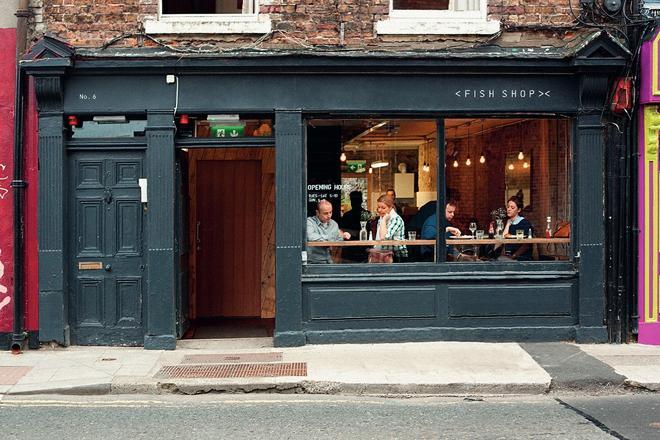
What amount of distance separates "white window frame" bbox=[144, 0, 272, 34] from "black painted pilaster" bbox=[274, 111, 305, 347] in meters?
1.17

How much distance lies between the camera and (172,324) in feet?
33.9

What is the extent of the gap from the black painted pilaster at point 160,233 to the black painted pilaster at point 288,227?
1367 millimetres

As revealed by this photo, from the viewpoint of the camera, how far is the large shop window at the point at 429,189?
10570 millimetres

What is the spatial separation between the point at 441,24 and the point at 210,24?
3.02 m

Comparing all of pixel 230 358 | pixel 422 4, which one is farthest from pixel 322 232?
pixel 422 4

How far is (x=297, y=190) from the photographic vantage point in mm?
10359

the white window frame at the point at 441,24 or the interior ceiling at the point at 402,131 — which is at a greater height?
the white window frame at the point at 441,24

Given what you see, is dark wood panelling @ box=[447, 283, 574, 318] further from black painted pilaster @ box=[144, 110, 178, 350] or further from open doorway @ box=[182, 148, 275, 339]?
black painted pilaster @ box=[144, 110, 178, 350]

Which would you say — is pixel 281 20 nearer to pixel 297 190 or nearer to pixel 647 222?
pixel 297 190

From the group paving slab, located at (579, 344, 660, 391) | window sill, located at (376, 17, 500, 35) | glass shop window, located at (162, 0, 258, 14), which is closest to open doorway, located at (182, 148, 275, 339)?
glass shop window, located at (162, 0, 258, 14)

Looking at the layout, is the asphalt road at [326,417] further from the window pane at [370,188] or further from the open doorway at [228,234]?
the open doorway at [228,234]

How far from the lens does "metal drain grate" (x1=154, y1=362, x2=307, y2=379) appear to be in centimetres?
878

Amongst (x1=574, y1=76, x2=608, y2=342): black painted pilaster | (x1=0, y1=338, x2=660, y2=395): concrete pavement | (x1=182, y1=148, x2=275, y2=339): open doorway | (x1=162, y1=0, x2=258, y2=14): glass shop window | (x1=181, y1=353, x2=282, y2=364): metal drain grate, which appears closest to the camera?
(x1=0, y1=338, x2=660, y2=395): concrete pavement

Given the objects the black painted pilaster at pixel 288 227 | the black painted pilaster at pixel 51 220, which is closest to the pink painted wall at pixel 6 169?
the black painted pilaster at pixel 51 220
